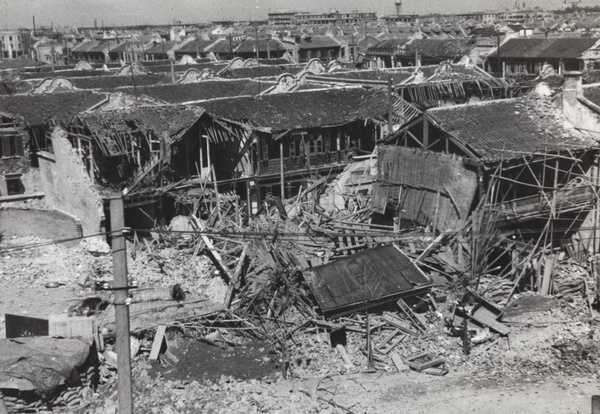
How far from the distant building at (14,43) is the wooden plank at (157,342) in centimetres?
11452

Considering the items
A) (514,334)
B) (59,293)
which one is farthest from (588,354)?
(59,293)

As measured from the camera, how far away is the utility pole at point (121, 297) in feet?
39.0

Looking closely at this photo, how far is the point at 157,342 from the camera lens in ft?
63.4

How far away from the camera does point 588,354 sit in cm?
1884

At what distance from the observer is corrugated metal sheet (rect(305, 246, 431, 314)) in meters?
20.5

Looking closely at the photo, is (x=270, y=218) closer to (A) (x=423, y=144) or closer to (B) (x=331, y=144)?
(A) (x=423, y=144)

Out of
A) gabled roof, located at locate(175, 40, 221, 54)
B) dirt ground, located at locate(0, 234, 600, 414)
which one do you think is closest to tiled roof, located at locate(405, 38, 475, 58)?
gabled roof, located at locate(175, 40, 221, 54)

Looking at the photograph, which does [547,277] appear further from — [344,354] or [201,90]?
[201,90]

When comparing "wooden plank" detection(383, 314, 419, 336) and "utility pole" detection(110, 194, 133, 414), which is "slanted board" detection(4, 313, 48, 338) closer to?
"utility pole" detection(110, 194, 133, 414)

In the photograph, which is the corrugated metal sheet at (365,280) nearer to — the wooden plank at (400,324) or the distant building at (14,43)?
the wooden plank at (400,324)

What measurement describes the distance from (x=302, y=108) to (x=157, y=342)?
18.9m

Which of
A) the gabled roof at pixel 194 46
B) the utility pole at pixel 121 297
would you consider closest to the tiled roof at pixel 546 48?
the gabled roof at pixel 194 46

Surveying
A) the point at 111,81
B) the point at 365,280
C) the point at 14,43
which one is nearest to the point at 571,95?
the point at 365,280

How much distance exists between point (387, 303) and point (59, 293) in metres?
11.6
